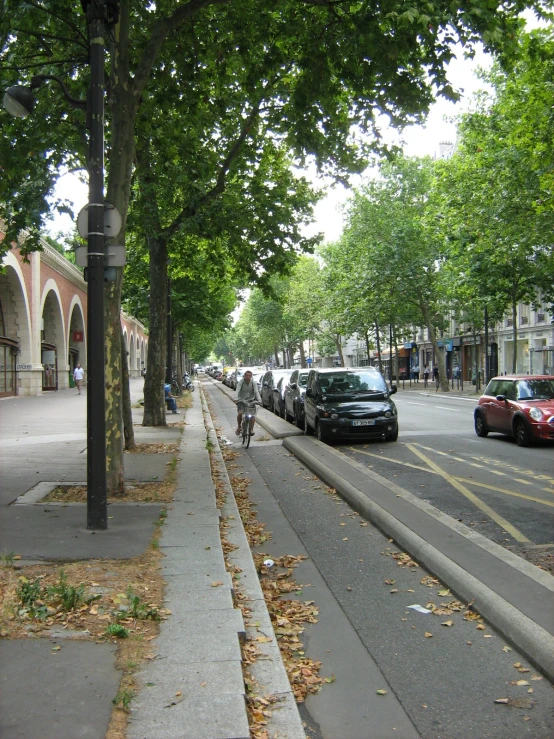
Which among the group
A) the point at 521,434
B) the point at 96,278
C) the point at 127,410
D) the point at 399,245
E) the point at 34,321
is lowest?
the point at 521,434

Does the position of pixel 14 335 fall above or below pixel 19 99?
below

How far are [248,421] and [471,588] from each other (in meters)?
10.9

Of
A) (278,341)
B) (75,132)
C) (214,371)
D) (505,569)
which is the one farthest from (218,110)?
(214,371)

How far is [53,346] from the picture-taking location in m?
41.7

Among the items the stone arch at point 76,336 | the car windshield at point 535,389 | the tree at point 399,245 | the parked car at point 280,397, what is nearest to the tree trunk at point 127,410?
the car windshield at point 535,389

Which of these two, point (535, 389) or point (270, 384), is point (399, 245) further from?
point (535, 389)

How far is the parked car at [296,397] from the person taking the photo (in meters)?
18.7

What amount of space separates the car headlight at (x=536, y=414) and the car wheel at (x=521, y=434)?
0.87 feet

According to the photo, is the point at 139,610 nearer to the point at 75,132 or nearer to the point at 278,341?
the point at 75,132

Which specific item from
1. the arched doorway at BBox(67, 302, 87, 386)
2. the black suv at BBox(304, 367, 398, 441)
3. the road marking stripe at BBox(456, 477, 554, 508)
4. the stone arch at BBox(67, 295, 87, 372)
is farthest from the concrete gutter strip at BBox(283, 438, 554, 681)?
the arched doorway at BBox(67, 302, 87, 386)

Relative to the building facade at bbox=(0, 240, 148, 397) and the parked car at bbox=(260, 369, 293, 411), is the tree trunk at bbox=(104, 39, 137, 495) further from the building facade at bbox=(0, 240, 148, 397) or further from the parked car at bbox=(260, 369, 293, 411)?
the building facade at bbox=(0, 240, 148, 397)

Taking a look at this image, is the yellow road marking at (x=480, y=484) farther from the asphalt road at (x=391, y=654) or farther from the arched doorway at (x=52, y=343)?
the arched doorway at (x=52, y=343)

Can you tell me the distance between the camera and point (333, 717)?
135 inches

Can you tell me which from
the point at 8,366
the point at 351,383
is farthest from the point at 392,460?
the point at 8,366
